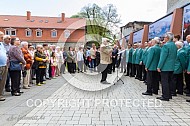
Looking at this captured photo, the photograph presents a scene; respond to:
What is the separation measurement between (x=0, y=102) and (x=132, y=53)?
753 centimetres

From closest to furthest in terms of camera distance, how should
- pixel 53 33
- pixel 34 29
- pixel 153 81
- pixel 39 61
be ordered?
pixel 153 81, pixel 39 61, pixel 34 29, pixel 53 33

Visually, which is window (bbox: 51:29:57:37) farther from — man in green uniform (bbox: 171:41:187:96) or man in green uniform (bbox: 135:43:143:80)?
man in green uniform (bbox: 171:41:187:96)

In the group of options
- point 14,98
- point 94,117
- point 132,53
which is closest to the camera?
point 94,117

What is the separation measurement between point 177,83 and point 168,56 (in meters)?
1.60

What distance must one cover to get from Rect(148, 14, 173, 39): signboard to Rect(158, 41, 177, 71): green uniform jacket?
3256 millimetres

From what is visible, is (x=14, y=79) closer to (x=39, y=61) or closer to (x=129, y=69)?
(x=39, y=61)

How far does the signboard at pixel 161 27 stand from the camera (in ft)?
30.4

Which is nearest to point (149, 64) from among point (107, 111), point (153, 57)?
point (153, 57)

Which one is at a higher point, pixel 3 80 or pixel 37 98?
pixel 3 80

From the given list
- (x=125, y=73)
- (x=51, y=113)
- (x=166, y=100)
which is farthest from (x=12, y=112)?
(x=125, y=73)

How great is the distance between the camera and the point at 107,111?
5.04 meters

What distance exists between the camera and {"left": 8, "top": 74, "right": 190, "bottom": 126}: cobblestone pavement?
4.32 metres

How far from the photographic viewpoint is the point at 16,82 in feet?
22.5

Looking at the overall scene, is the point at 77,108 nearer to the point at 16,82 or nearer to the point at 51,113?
the point at 51,113
